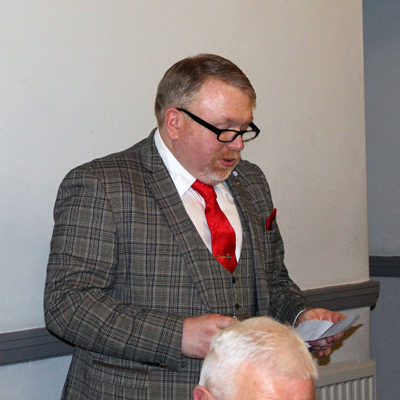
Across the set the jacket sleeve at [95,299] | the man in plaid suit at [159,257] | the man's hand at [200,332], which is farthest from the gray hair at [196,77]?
the man's hand at [200,332]

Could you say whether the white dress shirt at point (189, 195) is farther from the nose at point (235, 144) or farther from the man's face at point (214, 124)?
the nose at point (235, 144)

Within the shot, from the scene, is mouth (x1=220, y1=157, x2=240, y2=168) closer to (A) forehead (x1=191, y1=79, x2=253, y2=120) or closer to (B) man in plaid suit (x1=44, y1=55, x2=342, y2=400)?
(B) man in plaid suit (x1=44, y1=55, x2=342, y2=400)

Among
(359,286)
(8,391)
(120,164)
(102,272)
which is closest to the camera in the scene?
(102,272)

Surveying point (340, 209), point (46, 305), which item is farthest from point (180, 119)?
point (340, 209)

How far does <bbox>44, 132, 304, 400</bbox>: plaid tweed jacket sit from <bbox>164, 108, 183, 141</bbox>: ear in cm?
9

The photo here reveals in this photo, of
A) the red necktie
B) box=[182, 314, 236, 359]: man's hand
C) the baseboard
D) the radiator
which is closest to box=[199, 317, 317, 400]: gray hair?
box=[182, 314, 236, 359]: man's hand

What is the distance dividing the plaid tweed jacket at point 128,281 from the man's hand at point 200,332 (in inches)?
0.9

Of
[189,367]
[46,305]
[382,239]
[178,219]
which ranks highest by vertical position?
[178,219]

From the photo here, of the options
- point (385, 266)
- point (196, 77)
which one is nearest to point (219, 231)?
point (196, 77)

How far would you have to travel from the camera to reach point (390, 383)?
482 centimetres

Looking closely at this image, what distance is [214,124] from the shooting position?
2295mm

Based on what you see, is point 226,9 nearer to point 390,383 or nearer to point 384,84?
point 384,84

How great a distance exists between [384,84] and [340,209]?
1.44m

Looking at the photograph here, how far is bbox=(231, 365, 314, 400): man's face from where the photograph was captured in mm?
1420
